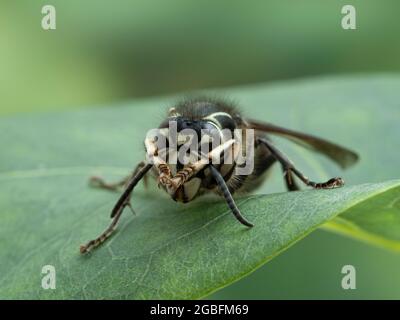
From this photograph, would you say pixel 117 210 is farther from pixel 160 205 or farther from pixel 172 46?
pixel 172 46

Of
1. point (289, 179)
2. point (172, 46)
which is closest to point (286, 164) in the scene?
point (289, 179)

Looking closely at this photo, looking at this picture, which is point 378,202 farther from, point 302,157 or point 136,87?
point 136,87

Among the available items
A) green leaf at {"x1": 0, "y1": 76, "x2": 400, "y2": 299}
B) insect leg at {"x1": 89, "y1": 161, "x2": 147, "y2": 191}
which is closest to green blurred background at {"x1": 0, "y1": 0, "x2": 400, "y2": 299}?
green leaf at {"x1": 0, "y1": 76, "x2": 400, "y2": 299}

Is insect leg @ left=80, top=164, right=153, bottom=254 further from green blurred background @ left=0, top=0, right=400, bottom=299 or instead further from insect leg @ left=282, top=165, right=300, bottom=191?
green blurred background @ left=0, top=0, right=400, bottom=299

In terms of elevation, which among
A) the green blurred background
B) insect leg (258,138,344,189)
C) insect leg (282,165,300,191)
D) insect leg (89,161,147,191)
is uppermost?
the green blurred background

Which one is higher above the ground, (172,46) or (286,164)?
(172,46)
